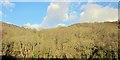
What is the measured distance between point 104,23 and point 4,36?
3.32m

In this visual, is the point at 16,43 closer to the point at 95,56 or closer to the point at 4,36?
the point at 4,36

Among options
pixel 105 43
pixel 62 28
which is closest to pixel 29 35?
pixel 62 28

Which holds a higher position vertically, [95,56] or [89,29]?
[89,29]

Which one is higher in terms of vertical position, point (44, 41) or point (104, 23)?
point (104, 23)

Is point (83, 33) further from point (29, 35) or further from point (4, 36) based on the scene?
point (4, 36)

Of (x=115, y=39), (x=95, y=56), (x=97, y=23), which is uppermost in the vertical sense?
(x=97, y=23)

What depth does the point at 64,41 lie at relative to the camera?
832cm

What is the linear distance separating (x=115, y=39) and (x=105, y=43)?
0.33 metres

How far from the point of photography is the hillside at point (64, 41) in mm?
7934

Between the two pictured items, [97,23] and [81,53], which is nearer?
[81,53]

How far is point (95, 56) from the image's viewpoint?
25.6 ft

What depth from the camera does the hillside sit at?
7.93 m

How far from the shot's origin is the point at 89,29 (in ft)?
27.9

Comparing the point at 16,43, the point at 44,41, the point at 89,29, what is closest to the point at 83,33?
the point at 89,29
